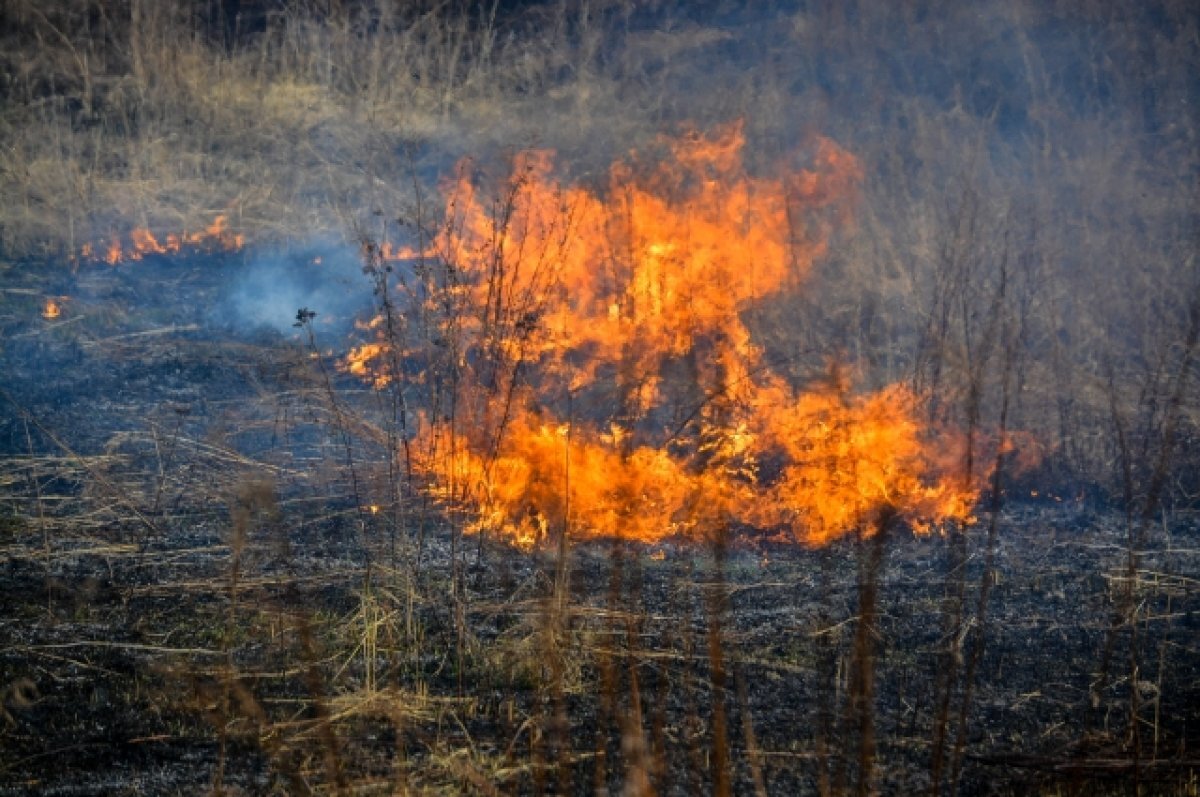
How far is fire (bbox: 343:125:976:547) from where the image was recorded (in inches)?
240

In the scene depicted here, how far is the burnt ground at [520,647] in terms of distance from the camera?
3873 millimetres

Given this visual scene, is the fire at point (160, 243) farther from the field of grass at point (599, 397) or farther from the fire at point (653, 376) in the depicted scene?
the fire at point (653, 376)

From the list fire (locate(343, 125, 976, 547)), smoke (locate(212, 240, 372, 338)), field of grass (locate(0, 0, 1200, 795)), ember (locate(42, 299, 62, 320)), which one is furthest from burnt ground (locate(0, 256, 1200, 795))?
smoke (locate(212, 240, 372, 338))

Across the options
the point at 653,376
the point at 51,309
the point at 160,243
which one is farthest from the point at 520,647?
the point at 160,243

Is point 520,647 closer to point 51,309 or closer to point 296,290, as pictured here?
point 296,290

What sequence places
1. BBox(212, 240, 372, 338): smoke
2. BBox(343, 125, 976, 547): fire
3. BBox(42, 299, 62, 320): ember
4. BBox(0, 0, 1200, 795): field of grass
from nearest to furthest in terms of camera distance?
BBox(0, 0, 1200, 795): field of grass < BBox(343, 125, 976, 547): fire < BBox(42, 299, 62, 320): ember < BBox(212, 240, 372, 338): smoke

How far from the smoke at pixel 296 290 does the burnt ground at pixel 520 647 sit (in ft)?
7.64

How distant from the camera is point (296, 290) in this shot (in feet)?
32.2

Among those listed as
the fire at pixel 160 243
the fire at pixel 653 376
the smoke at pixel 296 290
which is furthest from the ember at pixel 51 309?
the fire at pixel 653 376

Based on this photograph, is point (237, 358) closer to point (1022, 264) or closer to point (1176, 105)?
point (1022, 264)

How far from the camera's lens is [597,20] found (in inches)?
480

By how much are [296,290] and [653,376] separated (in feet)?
13.3

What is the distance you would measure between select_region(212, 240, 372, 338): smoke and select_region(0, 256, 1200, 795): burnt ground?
7.64ft

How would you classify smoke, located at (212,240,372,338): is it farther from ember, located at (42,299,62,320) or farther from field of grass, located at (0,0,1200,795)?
ember, located at (42,299,62,320)
